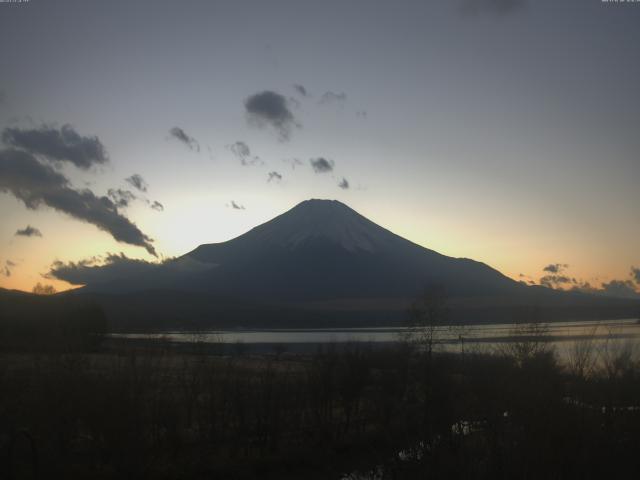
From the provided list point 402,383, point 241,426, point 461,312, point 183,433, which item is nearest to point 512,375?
point 402,383

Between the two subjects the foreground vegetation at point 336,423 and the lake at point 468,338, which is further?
the lake at point 468,338

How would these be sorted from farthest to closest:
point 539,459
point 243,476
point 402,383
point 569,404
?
point 402,383 → point 243,476 → point 569,404 → point 539,459

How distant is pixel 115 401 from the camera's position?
1895 cm

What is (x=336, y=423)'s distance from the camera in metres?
25.9

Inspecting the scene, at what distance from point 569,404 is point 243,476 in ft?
33.6

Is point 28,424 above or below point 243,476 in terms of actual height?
above

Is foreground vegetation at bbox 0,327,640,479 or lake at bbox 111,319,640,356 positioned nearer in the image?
foreground vegetation at bbox 0,327,640,479

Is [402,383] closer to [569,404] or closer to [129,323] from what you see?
[569,404]

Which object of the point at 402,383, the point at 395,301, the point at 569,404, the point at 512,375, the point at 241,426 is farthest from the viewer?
the point at 395,301

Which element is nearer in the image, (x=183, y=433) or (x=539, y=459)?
(x=539, y=459)

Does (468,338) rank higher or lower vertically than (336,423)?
higher

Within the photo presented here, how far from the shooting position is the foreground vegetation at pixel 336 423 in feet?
53.4

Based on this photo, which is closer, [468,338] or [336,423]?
[336,423]

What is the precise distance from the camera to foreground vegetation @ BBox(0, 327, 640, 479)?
1627 cm
